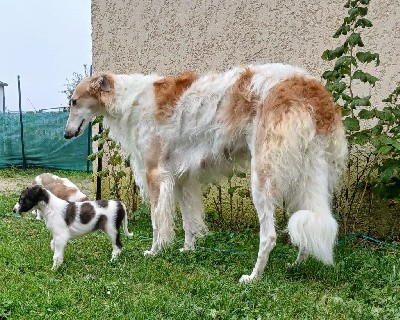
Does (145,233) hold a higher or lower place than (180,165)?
lower

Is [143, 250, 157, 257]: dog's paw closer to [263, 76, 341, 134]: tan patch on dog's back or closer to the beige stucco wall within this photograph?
[263, 76, 341, 134]: tan patch on dog's back

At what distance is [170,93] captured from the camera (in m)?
5.50

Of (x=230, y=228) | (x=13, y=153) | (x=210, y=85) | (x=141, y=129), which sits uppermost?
(x=210, y=85)

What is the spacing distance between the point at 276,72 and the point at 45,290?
2.53 m

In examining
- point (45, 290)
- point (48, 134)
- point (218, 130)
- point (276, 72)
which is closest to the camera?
point (45, 290)

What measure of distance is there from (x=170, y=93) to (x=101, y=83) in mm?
795

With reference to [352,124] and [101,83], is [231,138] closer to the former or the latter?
[352,124]

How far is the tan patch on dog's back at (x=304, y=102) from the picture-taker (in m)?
4.50

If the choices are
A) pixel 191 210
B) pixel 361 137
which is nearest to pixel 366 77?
pixel 361 137

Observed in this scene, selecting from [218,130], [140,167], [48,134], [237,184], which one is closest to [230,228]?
[237,184]

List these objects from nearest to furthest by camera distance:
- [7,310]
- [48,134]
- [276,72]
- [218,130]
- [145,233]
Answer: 1. [7,310]
2. [276,72]
3. [218,130]
4. [145,233]
5. [48,134]

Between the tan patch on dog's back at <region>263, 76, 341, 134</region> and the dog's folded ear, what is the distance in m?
1.89

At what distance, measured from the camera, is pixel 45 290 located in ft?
13.3

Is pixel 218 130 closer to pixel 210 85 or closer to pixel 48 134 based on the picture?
pixel 210 85
